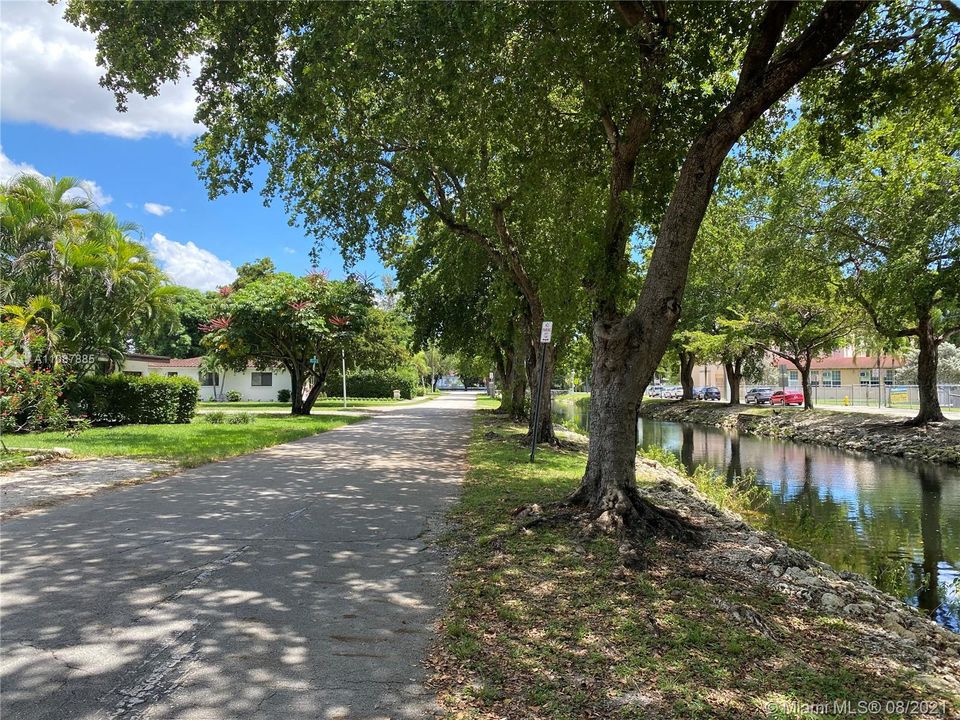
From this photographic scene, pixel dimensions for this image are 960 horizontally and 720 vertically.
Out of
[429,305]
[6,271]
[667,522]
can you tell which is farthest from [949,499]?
[6,271]

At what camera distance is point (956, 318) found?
2139cm

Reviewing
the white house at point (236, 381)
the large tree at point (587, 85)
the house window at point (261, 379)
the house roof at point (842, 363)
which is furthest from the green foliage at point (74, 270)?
the house roof at point (842, 363)

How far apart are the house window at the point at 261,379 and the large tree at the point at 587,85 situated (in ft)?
121

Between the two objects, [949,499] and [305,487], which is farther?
[949,499]

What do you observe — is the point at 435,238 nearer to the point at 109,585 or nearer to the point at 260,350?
the point at 260,350

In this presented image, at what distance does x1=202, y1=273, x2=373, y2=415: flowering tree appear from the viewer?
2642 cm

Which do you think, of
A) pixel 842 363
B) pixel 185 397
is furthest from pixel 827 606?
pixel 842 363

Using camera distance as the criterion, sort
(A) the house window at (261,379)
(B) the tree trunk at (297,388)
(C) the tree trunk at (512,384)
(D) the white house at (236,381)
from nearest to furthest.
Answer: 1. (C) the tree trunk at (512,384)
2. (B) the tree trunk at (297,388)
3. (D) the white house at (236,381)
4. (A) the house window at (261,379)

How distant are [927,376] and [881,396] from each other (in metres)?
21.5

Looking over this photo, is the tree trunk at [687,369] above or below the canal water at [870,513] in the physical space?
above

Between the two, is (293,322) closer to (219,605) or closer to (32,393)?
(32,393)

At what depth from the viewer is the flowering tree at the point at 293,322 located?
2642 cm

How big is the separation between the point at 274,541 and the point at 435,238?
14.3 m

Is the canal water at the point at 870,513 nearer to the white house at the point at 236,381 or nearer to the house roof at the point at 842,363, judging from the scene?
the white house at the point at 236,381
